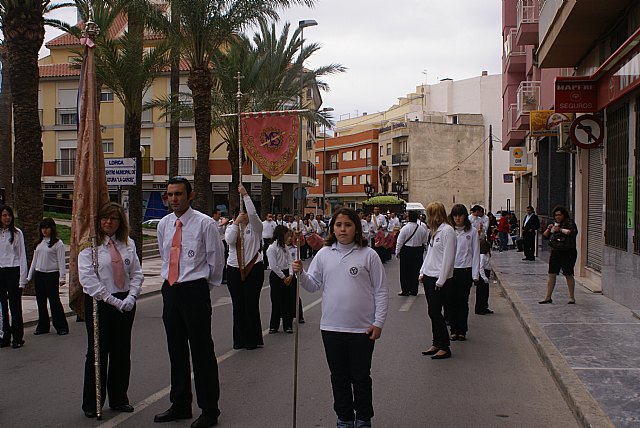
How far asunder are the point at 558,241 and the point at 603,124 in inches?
153

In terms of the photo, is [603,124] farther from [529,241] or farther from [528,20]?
[528,20]

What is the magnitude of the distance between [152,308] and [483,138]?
64.3 meters

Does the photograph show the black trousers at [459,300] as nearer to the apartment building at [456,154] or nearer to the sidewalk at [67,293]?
the sidewalk at [67,293]

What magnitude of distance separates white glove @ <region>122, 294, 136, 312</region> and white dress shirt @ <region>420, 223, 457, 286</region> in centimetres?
368

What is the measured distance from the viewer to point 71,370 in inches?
330

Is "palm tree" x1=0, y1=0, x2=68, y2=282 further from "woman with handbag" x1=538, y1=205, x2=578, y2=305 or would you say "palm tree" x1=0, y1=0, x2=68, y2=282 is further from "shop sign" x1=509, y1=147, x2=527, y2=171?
"shop sign" x1=509, y1=147, x2=527, y2=171

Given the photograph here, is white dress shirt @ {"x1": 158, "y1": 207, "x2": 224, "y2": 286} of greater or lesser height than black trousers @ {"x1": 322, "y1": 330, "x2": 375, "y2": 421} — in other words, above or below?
above

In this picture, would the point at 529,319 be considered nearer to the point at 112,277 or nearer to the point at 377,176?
the point at 112,277

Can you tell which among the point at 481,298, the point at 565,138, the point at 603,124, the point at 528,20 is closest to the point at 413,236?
the point at 481,298

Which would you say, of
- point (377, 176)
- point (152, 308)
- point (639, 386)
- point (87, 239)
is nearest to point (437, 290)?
point (639, 386)

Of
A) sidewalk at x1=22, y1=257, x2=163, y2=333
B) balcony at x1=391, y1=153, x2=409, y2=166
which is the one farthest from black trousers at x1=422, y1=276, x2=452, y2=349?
balcony at x1=391, y1=153, x2=409, y2=166

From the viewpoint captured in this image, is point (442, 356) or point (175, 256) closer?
point (175, 256)

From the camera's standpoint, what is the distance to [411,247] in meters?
15.2

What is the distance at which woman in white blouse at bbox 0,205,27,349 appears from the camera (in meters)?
9.71
